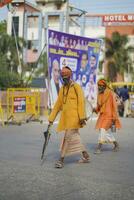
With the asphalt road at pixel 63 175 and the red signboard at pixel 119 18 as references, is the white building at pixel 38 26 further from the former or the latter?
the asphalt road at pixel 63 175

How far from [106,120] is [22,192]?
197 inches

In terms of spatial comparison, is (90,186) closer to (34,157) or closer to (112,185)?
(112,185)

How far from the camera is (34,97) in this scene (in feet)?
72.4

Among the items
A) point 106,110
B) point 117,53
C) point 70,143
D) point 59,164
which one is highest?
point 106,110

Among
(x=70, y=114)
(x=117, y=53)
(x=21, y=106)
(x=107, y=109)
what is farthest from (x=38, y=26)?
(x=70, y=114)

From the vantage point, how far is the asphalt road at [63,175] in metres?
7.13

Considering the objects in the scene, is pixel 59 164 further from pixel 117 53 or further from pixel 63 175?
pixel 117 53

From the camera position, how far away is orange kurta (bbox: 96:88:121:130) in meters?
12.0

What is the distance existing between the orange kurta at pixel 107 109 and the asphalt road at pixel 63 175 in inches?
26.3

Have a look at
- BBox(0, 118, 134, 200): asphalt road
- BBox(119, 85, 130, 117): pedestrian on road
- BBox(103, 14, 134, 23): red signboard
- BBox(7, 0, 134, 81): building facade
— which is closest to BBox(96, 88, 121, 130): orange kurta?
BBox(0, 118, 134, 200): asphalt road

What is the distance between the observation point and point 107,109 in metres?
12.1

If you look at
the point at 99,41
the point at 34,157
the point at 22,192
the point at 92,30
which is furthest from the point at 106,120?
the point at 92,30

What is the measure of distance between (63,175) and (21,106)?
12745 millimetres

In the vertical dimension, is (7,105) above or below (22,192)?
below
